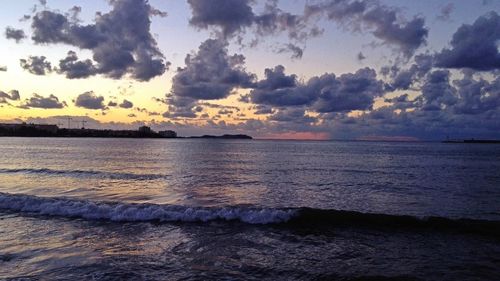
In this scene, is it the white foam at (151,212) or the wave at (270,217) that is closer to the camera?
the wave at (270,217)

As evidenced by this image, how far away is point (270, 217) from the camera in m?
21.6

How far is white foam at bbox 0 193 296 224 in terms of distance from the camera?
70.8ft

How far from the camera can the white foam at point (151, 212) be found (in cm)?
2159

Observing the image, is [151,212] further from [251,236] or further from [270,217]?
[251,236]

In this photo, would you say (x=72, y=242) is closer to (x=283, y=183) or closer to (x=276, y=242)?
(x=276, y=242)

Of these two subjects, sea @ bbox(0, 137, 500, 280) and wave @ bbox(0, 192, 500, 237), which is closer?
sea @ bbox(0, 137, 500, 280)

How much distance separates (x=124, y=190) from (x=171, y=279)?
78.1ft

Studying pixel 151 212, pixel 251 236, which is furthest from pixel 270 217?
pixel 151 212

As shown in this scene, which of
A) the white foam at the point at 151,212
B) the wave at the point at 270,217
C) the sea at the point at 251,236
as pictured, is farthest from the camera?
the white foam at the point at 151,212

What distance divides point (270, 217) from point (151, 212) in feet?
22.6

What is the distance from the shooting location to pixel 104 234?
59.7 feet

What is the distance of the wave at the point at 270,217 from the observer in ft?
67.7

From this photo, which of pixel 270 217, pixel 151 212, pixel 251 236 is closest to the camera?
pixel 251 236

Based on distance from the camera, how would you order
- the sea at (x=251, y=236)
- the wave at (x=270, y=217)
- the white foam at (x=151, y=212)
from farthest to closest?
the white foam at (x=151, y=212) → the wave at (x=270, y=217) → the sea at (x=251, y=236)
